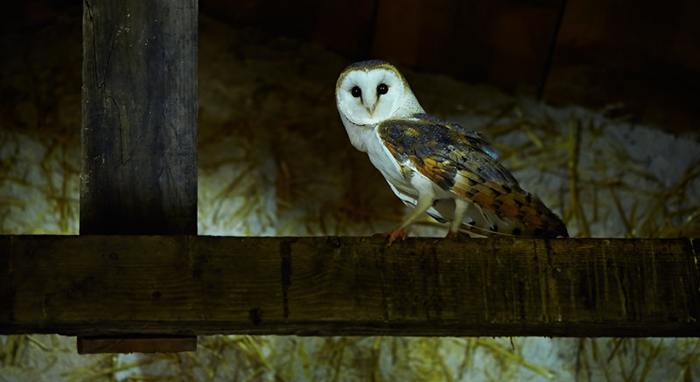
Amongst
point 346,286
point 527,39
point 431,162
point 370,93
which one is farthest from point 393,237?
point 527,39

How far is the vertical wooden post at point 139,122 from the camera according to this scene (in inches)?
52.8

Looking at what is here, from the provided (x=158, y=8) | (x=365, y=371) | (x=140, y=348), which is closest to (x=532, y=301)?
(x=140, y=348)

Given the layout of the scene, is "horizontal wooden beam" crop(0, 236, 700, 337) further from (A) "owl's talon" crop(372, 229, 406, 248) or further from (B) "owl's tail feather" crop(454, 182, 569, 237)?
(B) "owl's tail feather" crop(454, 182, 569, 237)

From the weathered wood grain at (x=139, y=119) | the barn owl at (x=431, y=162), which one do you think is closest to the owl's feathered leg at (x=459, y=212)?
the barn owl at (x=431, y=162)

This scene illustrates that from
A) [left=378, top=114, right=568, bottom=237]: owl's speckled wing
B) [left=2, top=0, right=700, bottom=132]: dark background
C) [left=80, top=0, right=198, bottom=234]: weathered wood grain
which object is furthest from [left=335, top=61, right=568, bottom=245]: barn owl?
[left=2, top=0, right=700, bottom=132]: dark background

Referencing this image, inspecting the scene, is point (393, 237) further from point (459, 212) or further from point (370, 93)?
point (370, 93)

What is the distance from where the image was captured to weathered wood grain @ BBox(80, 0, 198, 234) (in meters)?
1.34

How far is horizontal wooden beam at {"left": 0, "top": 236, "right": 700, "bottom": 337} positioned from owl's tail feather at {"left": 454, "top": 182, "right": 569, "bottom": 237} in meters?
0.13

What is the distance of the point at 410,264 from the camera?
4.23ft

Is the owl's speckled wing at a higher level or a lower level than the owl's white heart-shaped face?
lower

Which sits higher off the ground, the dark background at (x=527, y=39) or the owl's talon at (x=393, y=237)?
the dark background at (x=527, y=39)

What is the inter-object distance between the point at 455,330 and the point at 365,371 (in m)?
1.62

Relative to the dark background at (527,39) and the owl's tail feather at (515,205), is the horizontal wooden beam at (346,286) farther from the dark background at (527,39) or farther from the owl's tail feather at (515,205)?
the dark background at (527,39)

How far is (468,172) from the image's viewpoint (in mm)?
1458
